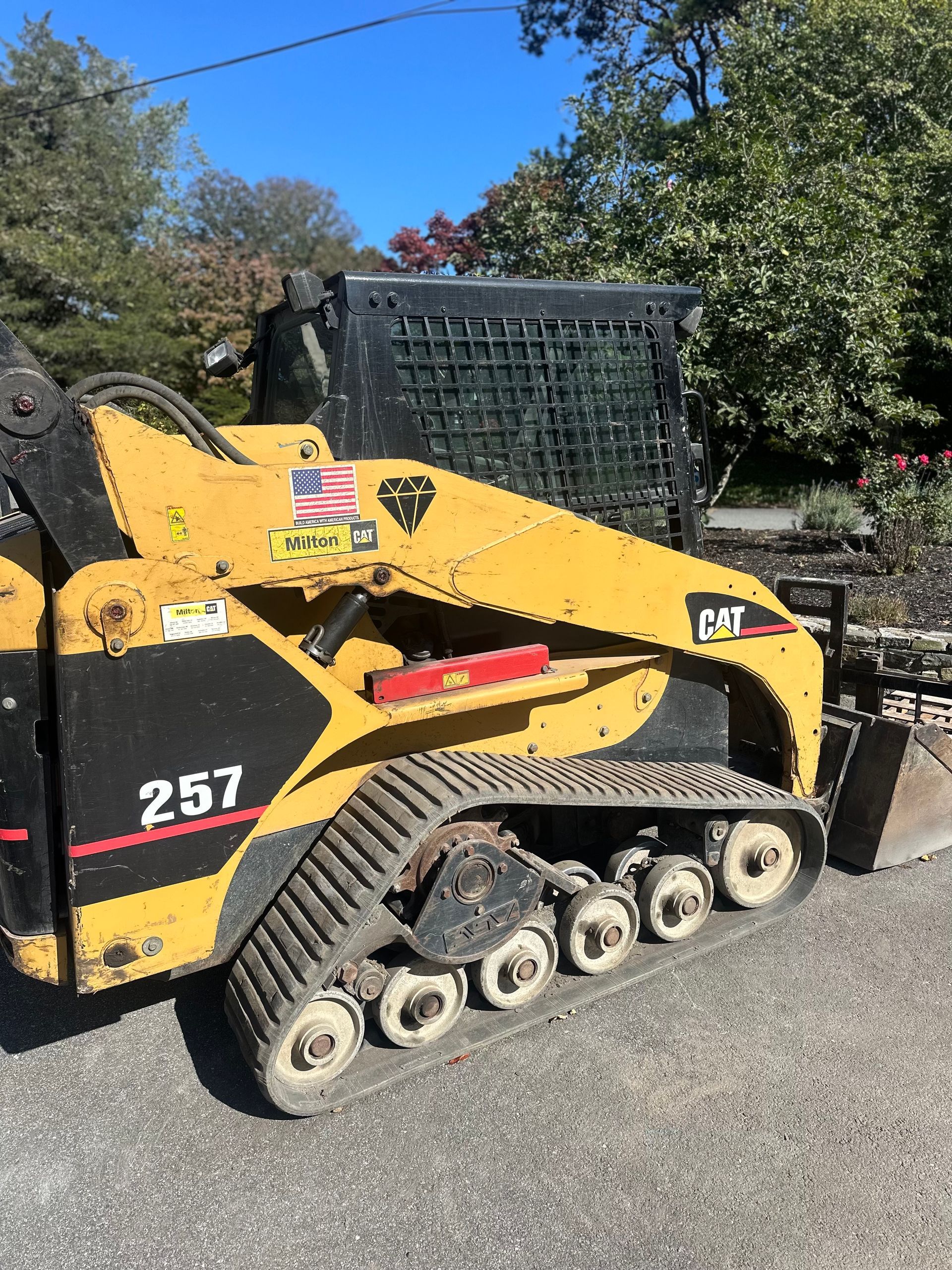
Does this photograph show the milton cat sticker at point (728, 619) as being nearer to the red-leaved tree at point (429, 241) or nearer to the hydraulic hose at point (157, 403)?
the hydraulic hose at point (157, 403)

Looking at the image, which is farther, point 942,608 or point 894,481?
point 894,481

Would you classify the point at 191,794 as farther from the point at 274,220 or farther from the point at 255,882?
the point at 274,220

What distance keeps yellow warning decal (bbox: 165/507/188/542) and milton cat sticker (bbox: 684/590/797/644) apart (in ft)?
6.53

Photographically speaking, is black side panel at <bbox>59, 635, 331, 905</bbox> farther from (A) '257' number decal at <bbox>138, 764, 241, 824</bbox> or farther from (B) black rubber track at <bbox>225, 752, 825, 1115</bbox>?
(B) black rubber track at <bbox>225, 752, 825, 1115</bbox>

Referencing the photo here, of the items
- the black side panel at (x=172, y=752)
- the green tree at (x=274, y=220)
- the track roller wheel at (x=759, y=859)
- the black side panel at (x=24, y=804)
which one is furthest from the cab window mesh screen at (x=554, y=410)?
the green tree at (x=274, y=220)

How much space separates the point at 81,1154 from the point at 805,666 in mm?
3409

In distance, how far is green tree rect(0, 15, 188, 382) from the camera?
18188 millimetres

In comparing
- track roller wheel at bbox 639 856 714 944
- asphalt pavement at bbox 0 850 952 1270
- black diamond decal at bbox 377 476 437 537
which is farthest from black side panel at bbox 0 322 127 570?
track roller wheel at bbox 639 856 714 944

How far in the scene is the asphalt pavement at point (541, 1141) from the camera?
2.46 meters

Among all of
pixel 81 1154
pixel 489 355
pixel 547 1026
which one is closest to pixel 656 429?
pixel 489 355

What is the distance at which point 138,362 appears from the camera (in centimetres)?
1827

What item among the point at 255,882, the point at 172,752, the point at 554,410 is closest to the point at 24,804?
the point at 172,752

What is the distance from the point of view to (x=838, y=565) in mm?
9180

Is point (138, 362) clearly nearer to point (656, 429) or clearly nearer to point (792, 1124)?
point (656, 429)
